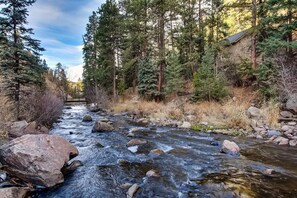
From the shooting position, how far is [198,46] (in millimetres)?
24062

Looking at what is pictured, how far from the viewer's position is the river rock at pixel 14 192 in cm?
430

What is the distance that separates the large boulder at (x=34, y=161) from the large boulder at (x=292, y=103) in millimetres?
10599

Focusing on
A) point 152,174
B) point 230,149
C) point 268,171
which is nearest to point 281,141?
point 230,149

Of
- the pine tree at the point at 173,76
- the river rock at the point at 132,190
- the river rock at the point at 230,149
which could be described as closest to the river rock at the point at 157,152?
the river rock at the point at 230,149

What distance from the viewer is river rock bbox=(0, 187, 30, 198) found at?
430 centimetres

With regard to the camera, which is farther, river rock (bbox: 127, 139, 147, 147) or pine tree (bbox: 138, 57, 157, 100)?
Answer: pine tree (bbox: 138, 57, 157, 100)

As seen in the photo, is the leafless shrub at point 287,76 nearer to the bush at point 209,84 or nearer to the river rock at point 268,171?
the bush at point 209,84

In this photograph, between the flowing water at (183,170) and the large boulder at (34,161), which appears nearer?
the flowing water at (183,170)

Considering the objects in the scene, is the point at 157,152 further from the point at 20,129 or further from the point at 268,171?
the point at 20,129

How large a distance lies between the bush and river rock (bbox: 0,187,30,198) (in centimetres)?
1325

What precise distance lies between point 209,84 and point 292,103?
18.9 feet

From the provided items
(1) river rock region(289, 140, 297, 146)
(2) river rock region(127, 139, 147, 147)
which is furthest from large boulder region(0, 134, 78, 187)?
(1) river rock region(289, 140, 297, 146)

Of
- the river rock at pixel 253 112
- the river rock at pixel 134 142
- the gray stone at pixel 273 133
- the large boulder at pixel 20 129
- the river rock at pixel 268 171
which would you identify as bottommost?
the river rock at pixel 268 171

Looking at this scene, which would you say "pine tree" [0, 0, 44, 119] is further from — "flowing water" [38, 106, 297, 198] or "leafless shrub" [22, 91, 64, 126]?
"flowing water" [38, 106, 297, 198]
